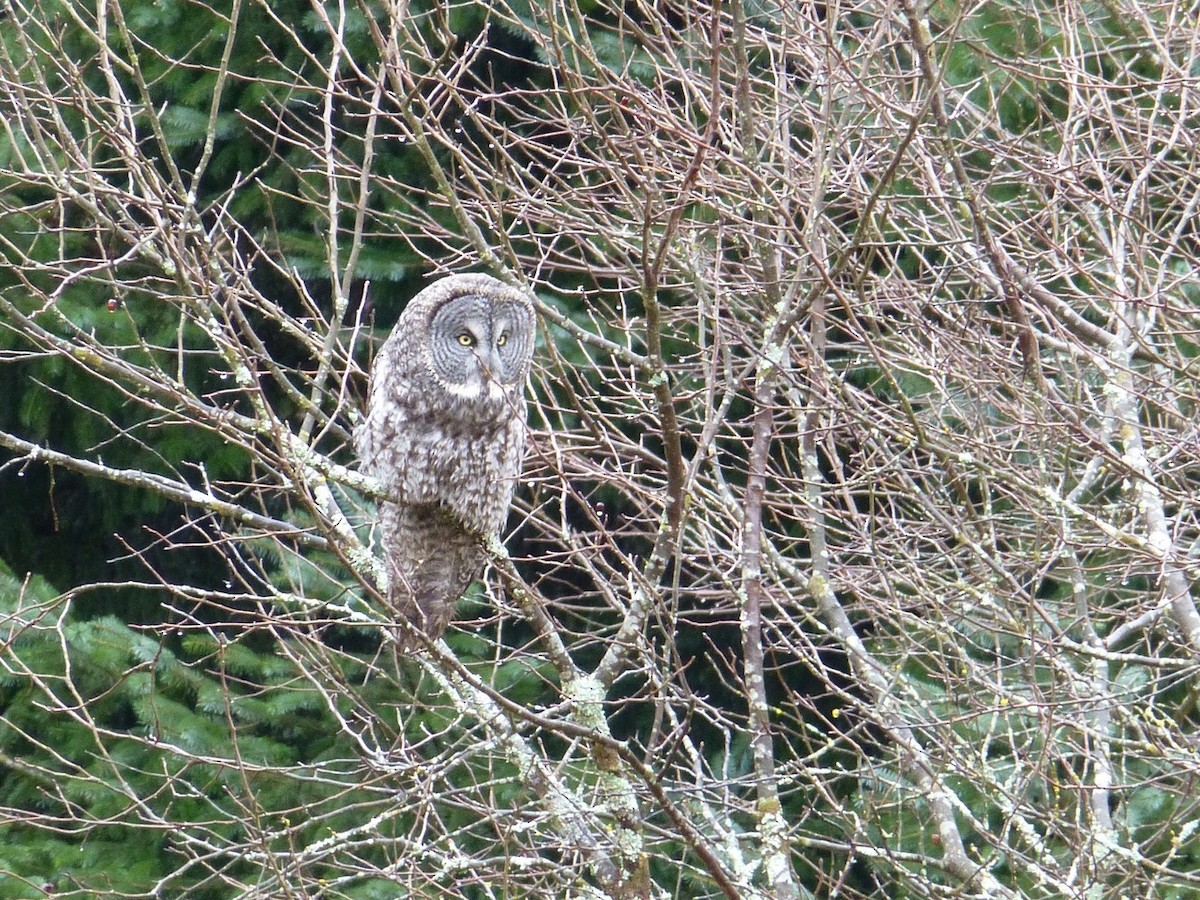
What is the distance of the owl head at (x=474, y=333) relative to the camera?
4184 millimetres

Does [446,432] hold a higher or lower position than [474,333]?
lower

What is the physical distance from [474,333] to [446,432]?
12.7 inches

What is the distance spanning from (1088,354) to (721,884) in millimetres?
1871

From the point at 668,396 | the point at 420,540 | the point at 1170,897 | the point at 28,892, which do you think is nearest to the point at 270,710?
the point at 28,892

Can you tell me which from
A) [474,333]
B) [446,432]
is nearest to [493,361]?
[474,333]

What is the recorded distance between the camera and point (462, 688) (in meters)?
3.63

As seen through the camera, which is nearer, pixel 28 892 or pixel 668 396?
pixel 668 396

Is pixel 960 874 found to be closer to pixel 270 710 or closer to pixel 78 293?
pixel 270 710

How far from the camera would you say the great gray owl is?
13.7ft

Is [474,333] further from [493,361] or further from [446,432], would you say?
[446,432]

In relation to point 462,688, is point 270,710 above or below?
below

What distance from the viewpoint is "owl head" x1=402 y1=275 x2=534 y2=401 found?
4184mm

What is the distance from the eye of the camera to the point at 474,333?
4.28 metres

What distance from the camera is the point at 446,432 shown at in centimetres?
419
